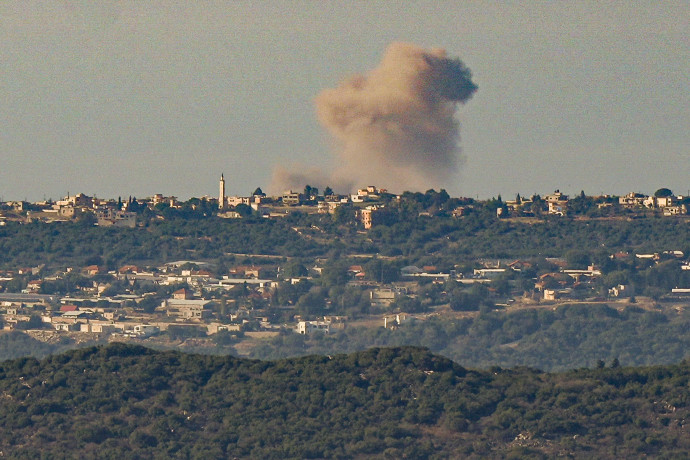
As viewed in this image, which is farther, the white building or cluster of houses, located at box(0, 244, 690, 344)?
cluster of houses, located at box(0, 244, 690, 344)

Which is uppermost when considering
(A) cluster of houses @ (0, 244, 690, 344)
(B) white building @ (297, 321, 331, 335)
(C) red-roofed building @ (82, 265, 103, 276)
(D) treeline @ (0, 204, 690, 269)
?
(D) treeline @ (0, 204, 690, 269)

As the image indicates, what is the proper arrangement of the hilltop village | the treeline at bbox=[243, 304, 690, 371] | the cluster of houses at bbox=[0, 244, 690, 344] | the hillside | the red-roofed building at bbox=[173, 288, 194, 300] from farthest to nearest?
the red-roofed building at bbox=[173, 288, 194, 300]
the hilltop village
the cluster of houses at bbox=[0, 244, 690, 344]
the treeline at bbox=[243, 304, 690, 371]
the hillside

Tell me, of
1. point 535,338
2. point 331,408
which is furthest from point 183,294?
point 331,408

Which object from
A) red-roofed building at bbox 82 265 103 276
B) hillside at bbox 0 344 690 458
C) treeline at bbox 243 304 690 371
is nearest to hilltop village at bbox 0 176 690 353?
red-roofed building at bbox 82 265 103 276

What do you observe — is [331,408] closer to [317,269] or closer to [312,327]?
[312,327]

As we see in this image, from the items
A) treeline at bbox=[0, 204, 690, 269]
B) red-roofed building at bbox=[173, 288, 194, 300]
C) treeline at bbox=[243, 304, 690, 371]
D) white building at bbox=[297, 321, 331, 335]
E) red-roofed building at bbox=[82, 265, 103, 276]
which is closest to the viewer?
treeline at bbox=[243, 304, 690, 371]

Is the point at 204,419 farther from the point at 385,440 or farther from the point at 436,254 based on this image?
the point at 436,254

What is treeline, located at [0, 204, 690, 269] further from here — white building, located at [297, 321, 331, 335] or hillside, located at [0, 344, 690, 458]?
hillside, located at [0, 344, 690, 458]

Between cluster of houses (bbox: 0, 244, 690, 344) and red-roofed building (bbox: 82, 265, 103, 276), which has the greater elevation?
red-roofed building (bbox: 82, 265, 103, 276)
